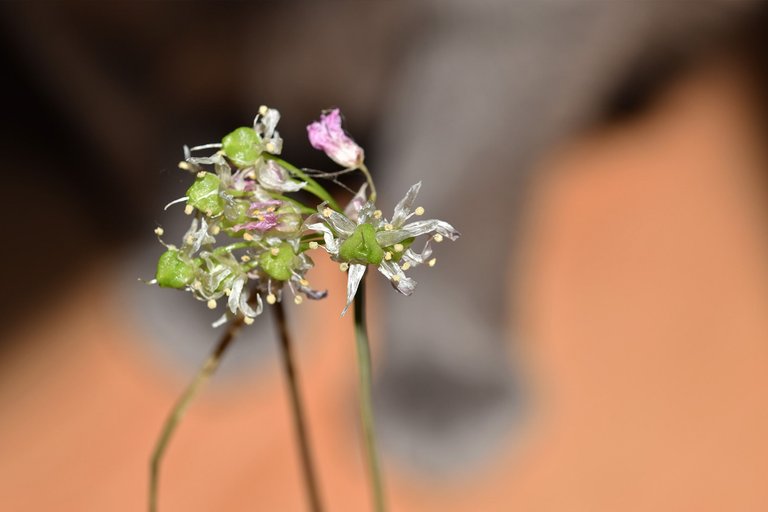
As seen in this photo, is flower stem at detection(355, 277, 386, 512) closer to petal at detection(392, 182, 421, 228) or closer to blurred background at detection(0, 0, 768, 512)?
petal at detection(392, 182, 421, 228)

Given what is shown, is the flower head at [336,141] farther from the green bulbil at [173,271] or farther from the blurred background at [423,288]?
the blurred background at [423,288]

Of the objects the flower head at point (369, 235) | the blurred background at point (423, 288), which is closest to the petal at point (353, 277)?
the flower head at point (369, 235)

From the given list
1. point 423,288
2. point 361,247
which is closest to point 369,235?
point 361,247

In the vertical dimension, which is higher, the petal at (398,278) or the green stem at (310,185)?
the green stem at (310,185)

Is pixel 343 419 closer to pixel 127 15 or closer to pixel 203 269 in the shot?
pixel 127 15

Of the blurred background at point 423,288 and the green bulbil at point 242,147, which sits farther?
the blurred background at point 423,288

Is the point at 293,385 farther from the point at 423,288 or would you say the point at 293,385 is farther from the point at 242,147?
the point at 423,288

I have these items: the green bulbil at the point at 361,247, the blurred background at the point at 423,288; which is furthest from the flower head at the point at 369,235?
the blurred background at the point at 423,288
